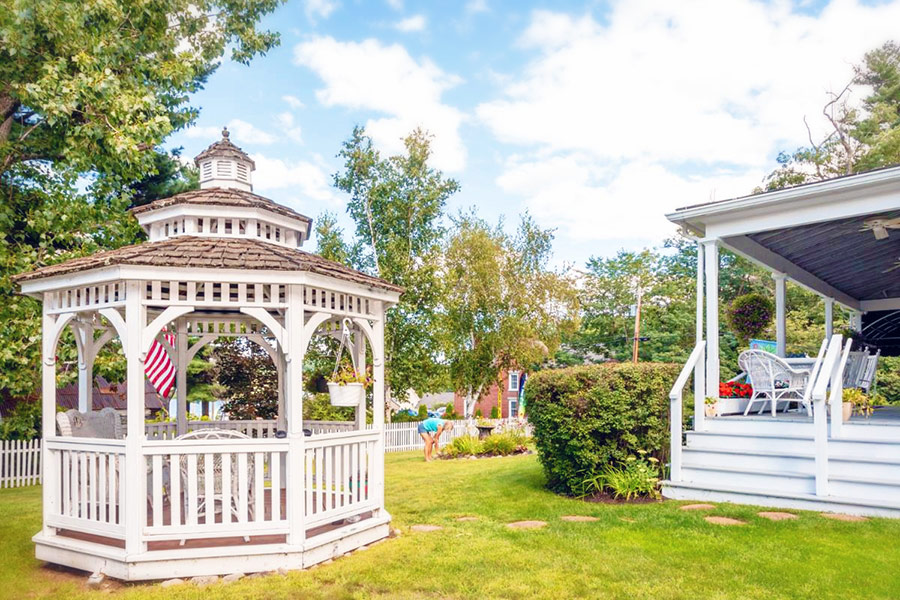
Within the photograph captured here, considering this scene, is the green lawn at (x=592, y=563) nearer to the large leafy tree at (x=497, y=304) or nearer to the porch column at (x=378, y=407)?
the porch column at (x=378, y=407)

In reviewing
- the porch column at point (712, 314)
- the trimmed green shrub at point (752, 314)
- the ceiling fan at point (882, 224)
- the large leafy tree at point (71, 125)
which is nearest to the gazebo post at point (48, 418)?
the large leafy tree at point (71, 125)

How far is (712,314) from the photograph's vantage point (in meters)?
8.34

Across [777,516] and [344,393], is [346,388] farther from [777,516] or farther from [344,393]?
[777,516]

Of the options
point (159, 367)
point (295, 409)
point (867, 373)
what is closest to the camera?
point (295, 409)

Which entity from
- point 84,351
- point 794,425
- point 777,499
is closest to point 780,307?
point 794,425

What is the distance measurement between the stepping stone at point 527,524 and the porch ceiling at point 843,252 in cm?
485

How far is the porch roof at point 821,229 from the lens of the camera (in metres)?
7.36

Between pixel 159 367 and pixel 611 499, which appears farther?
pixel 159 367

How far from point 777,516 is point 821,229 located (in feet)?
14.6

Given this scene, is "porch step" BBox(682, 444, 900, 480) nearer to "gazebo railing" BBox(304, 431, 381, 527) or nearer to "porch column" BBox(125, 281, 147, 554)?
"gazebo railing" BBox(304, 431, 381, 527)

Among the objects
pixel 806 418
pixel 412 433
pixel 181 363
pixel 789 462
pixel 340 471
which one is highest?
pixel 181 363

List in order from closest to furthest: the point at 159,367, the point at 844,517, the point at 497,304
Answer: the point at 844,517, the point at 159,367, the point at 497,304

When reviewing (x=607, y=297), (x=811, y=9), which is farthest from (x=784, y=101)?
(x=607, y=297)

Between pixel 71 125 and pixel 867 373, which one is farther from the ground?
pixel 71 125
